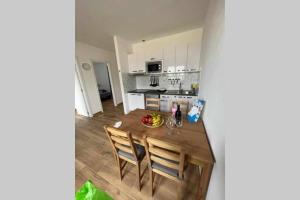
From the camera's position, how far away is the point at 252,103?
30 centimetres

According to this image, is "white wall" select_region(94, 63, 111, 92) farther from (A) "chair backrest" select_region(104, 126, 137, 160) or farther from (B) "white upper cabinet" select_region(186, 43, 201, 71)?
(A) "chair backrest" select_region(104, 126, 137, 160)

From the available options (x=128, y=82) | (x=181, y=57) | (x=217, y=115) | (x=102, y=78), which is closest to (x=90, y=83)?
(x=128, y=82)

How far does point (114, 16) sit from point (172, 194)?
2839mm

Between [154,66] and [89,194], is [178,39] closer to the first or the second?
[154,66]

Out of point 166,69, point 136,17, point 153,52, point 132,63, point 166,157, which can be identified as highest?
point 136,17

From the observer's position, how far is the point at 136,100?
3.03 metres

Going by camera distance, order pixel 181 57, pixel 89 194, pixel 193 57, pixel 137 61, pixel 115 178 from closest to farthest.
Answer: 1. pixel 89 194
2. pixel 115 178
3. pixel 193 57
4. pixel 181 57
5. pixel 137 61

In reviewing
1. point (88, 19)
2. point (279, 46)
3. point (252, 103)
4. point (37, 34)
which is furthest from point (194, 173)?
point (88, 19)

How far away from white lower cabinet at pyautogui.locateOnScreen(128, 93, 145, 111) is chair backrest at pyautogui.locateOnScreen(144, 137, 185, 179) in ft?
6.81

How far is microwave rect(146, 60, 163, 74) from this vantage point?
8.91 feet

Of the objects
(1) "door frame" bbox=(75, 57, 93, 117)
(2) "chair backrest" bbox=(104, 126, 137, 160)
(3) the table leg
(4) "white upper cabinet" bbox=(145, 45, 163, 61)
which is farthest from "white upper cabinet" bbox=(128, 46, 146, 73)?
(3) the table leg

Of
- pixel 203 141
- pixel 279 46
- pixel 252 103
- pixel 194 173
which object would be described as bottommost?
pixel 194 173

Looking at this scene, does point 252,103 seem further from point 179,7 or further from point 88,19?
point 88,19

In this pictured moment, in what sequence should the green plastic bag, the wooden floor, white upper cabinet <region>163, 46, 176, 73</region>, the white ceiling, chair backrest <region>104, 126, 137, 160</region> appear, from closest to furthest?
the green plastic bag → chair backrest <region>104, 126, 137, 160</region> → the wooden floor → the white ceiling → white upper cabinet <region>163, 46, 176, 73</region>
